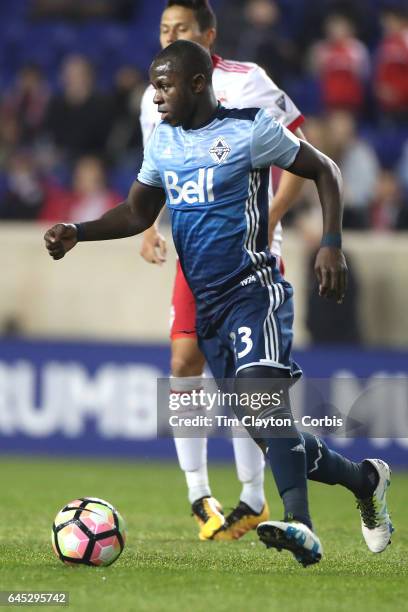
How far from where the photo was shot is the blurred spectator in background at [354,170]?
12141 mm

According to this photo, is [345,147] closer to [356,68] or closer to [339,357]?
[356,68]

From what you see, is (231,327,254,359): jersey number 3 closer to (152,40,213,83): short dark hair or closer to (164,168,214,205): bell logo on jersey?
(164,168,214,205): bell logo on jersey

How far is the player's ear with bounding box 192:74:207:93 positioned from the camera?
5.41 metres

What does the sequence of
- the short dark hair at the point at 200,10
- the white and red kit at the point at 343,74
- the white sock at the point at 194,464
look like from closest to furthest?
the short dark hair at the point at 200,10 → the white sock at the point at 194,464 → the white and red kit at the point at 343,74

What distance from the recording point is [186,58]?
5375 mm

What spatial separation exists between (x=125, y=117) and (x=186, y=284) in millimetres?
7049

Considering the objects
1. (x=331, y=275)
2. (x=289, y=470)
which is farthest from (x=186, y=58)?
(x=289, y=470)

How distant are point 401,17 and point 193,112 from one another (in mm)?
8222

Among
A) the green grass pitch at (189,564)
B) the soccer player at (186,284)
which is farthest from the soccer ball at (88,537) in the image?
the soccer player at (186,284)

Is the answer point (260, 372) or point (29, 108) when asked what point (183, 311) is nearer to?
point (260, 372)

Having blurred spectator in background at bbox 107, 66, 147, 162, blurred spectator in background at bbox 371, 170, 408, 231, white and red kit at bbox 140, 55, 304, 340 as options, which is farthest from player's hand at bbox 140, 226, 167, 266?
blurred spectator in background at bbox 107, 66, 147, 162

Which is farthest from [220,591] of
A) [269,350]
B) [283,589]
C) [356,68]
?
[356,68]

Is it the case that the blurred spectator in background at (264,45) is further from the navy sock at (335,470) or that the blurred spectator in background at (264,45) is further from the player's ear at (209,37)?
the navy sock at (335,470)

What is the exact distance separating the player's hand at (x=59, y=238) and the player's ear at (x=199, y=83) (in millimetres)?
773
